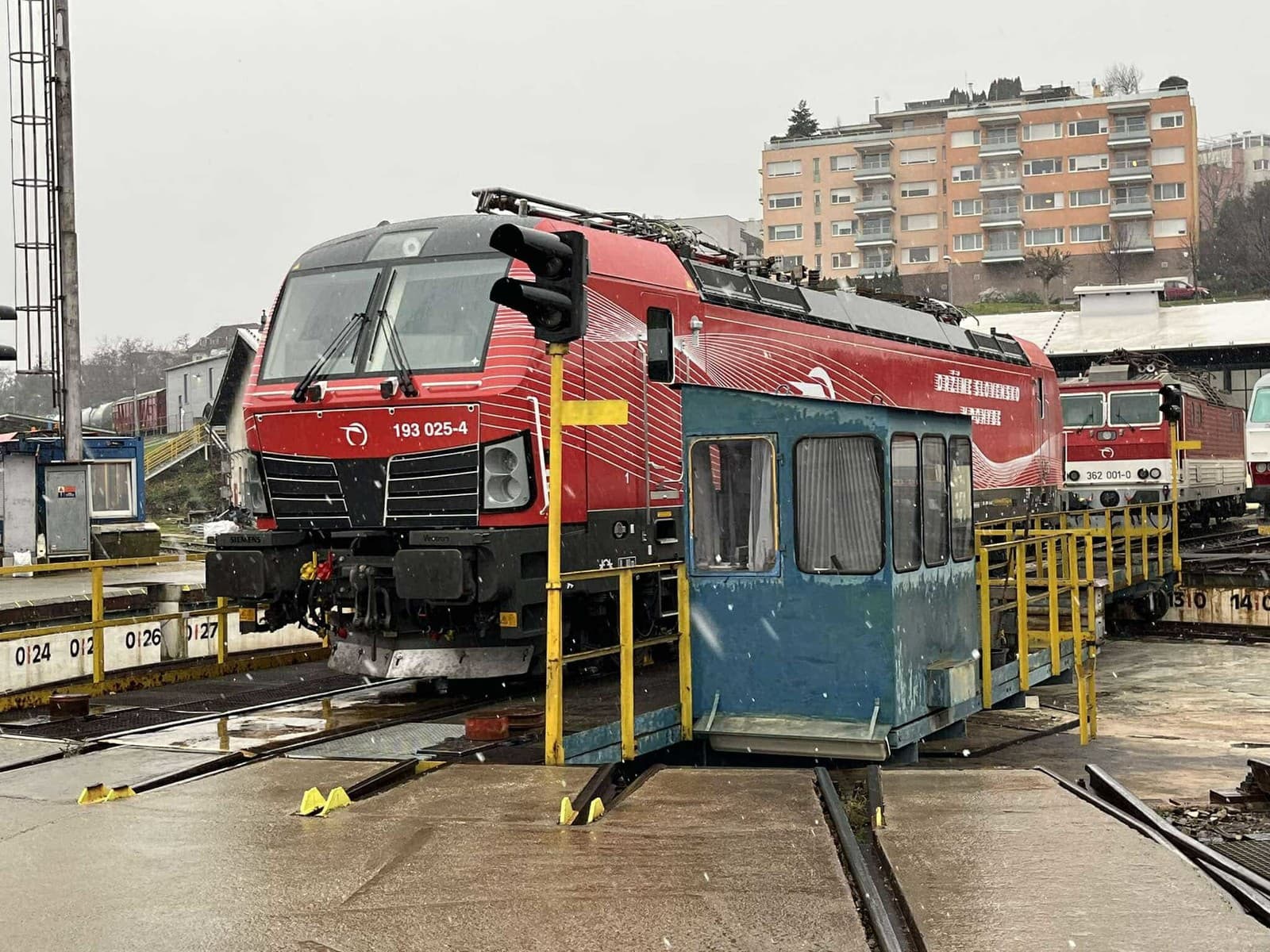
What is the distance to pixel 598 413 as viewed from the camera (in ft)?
25.3

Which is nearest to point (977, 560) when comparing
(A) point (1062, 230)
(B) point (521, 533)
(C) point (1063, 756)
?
(C) point (1063, 756)

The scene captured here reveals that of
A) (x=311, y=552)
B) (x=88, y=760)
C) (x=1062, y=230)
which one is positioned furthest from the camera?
(x=1062, y=230)

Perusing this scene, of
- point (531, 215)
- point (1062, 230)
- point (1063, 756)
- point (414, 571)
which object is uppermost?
point (1062, 230)

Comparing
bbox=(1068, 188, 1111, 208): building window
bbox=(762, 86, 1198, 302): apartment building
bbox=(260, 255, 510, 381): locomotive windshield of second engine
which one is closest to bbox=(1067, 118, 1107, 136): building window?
bbox=(762, 86, 1198, 302): apartment building

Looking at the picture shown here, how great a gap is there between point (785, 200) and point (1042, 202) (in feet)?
55.0

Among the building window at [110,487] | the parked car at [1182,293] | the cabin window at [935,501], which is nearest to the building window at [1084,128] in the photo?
the parked car at [1182,293]

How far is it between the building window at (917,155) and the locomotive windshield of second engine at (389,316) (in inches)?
3237

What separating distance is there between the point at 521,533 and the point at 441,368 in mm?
1409

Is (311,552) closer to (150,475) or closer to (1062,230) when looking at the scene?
(150,475)

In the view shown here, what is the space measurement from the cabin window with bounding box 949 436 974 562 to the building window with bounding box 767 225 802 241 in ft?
273

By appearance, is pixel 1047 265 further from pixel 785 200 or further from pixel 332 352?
pixel 332 352

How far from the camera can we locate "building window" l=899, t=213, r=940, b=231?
89.3 metres

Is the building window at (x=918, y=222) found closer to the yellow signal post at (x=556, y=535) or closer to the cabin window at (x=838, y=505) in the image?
the cabin window at (x=838, y=505)

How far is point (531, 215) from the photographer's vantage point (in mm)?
11438
